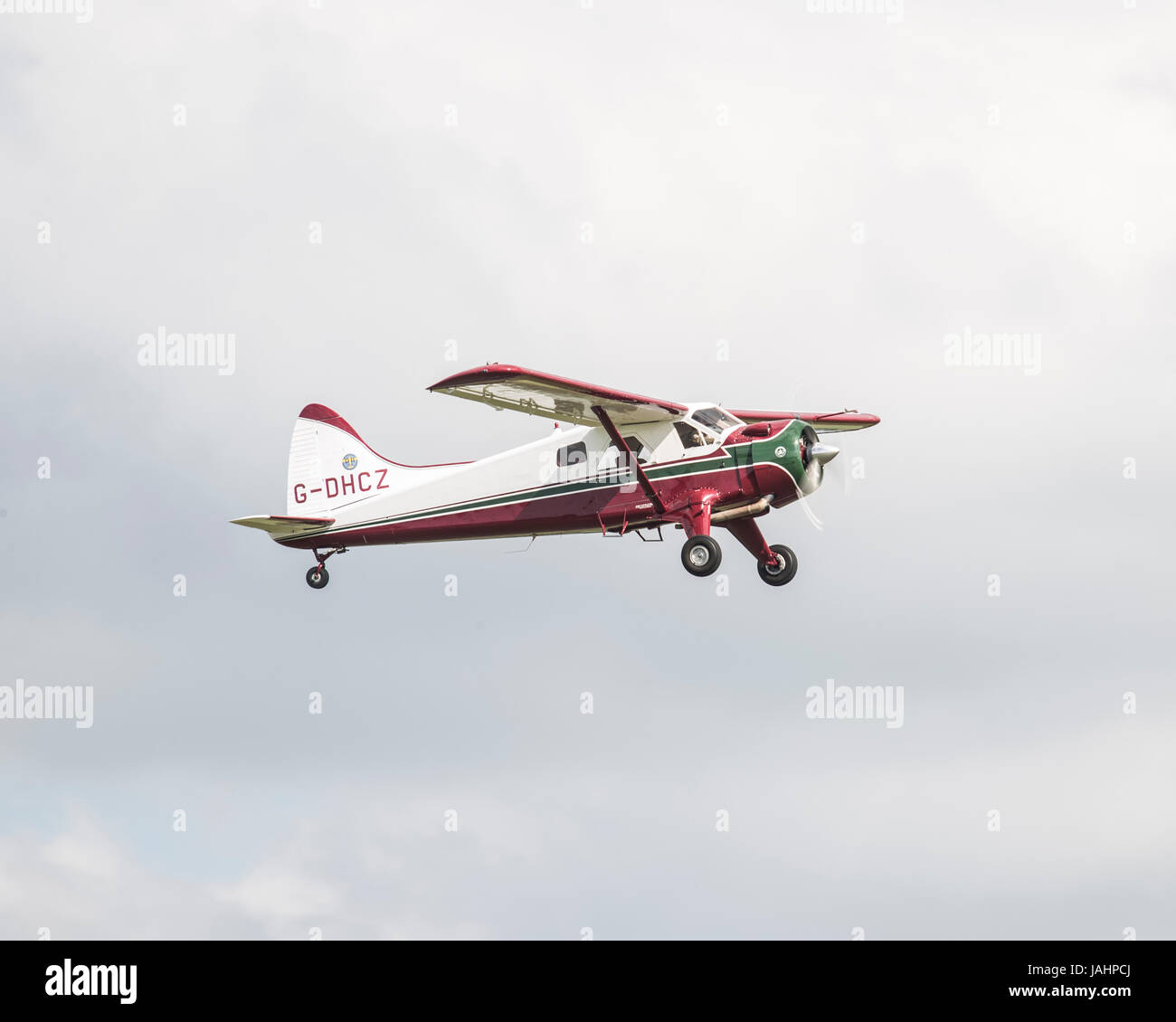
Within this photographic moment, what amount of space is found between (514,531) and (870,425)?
795 centimetres

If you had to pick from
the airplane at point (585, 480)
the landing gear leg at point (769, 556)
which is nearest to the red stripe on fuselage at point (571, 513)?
the airplane at point (585, 480)

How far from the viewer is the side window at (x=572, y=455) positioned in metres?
34.1

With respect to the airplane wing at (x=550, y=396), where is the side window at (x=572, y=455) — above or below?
below

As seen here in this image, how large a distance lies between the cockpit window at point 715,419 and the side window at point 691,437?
206 mm

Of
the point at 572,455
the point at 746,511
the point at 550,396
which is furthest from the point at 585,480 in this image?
the point at 746,511

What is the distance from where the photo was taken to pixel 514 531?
114ft

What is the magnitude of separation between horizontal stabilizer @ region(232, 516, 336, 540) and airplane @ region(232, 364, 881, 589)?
26 mm

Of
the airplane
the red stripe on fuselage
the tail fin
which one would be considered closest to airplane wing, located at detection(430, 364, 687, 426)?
the airplane

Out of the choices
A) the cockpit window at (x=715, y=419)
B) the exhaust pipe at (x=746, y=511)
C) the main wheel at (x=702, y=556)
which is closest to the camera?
the main wheel at (x=702, y=556)

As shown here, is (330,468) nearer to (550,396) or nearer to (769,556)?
(550,396)

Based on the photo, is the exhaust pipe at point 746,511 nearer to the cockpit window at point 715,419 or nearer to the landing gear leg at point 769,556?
the landing gear leg at point 769,556

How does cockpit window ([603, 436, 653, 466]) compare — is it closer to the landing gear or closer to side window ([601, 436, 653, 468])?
side window ([601, 436, 653, 468])
